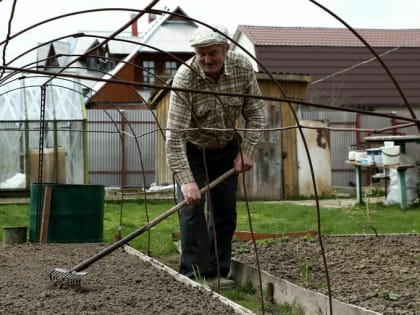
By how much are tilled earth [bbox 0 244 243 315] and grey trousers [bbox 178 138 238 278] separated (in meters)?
0.20

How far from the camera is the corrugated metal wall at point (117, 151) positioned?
15.2 m

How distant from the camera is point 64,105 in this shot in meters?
11.0

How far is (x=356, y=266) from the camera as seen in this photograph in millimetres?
4016

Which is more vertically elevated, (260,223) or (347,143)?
(347,143)

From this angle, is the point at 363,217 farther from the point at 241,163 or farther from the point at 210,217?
the point at 241,163

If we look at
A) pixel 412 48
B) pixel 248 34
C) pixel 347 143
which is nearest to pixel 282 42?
pixel 248 34

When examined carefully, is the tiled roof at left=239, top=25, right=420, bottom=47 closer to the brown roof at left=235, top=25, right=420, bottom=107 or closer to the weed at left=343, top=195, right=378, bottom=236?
the brown roof at left=235, top=25, right=420, bottom=107

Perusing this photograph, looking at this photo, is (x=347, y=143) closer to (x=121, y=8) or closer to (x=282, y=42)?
(x=282, y=42)

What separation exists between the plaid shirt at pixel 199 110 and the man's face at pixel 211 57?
0.22 ft

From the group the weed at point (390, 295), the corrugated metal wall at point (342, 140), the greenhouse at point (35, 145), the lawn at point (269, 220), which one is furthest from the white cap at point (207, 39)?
the corrugated metal wall at point (342, 140)

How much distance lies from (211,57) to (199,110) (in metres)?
0.37

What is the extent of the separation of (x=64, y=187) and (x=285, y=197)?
699 centimetres

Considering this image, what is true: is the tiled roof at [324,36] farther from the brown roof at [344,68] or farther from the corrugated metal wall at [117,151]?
the corrugated metal wall at [117,151]

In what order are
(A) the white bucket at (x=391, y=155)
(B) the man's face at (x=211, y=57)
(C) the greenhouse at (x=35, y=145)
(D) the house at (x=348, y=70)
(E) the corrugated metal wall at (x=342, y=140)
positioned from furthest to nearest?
(D) the house at (x=348, y=70)
(E) the corrugated metal wall at (x=342, y=140)
(C) the greenhouse at (x=35, y=145)
(A) the white bucket at (x=391, y=155)
(B) the man's face at (x=211, y=57)
